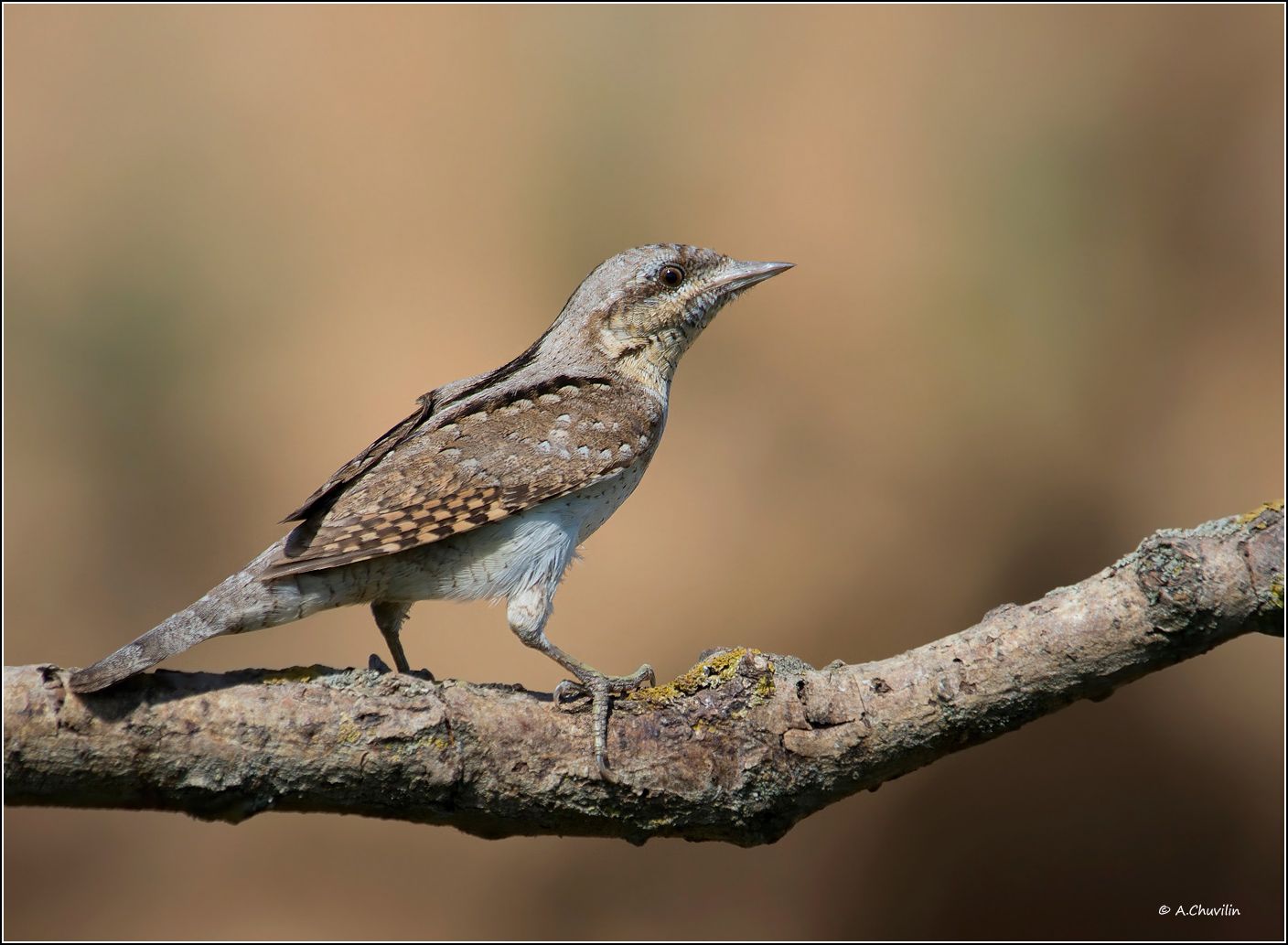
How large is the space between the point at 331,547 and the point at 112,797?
0.84 meters

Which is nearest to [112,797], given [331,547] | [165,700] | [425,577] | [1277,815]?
[165,700]

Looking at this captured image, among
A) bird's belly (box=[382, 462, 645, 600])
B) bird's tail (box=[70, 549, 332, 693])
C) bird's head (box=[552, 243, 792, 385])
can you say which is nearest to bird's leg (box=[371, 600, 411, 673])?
bird's belly (box=[382, 462, 645, 600])

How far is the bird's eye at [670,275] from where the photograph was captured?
4090mm

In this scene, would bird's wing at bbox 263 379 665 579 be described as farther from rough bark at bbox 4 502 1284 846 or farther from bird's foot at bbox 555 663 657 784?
bird's foot at bbox 555 663 657 784

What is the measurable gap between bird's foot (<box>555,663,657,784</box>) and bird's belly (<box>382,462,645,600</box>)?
42cm

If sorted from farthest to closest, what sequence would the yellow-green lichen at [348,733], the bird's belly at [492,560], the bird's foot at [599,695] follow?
the bird's belly at [492,560] → the bird's foot at [599,695] → the yellow-green lichen at [348,733]

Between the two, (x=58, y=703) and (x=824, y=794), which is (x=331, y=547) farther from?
(x=824, y=794)

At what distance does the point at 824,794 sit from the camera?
281cm

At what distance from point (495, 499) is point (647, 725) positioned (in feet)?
2.87

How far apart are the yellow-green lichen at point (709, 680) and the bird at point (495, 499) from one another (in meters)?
0.11

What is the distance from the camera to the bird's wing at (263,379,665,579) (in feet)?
9.96

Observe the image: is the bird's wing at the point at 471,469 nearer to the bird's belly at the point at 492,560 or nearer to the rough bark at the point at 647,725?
the bird's belly at the point at 492,560

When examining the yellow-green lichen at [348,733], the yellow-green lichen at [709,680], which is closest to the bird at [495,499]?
the yellow-green lichen at [709,680]

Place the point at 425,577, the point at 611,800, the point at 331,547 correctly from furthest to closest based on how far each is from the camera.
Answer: the point at 425,577
the point at 331,547
the point at 611,800
